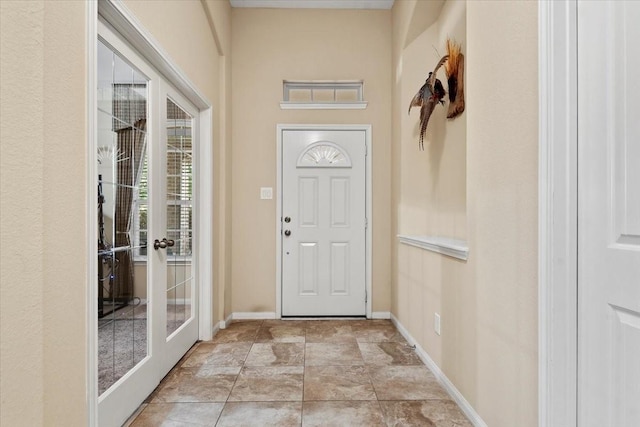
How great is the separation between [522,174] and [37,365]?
171cm

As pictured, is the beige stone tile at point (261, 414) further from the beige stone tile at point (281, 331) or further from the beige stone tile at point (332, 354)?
the beige stone tile at point (281, 331)

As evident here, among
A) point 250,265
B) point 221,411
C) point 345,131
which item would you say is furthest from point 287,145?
point 221,411

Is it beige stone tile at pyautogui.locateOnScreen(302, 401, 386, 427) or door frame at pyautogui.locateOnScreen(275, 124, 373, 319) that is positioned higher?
door frame at pyautogui.locateOnScreen(275, 124, 373, 319)

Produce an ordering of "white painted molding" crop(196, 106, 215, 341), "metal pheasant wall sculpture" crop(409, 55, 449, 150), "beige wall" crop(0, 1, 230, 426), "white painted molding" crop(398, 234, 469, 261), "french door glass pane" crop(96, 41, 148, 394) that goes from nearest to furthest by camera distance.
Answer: "beige wall" crop(0, 1, 230, 426)
"french door glass pane" crop(96, 41, 148, 394)
"white painted molding" crop(398, 234, 469, 261)
"metal pheasant wall sculpture" crop(409, 55, 449, 150)
"white painted molding" crop(196, 106, 215, 341)

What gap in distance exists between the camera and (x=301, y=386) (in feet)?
7.11

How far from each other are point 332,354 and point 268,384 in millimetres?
630

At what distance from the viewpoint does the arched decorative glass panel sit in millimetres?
3607

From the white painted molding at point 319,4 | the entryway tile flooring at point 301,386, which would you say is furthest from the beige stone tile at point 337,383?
the white painted molding at point 319,4

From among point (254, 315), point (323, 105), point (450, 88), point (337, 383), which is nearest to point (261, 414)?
point (337, 383)

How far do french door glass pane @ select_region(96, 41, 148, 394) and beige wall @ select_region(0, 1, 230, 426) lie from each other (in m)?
0.34

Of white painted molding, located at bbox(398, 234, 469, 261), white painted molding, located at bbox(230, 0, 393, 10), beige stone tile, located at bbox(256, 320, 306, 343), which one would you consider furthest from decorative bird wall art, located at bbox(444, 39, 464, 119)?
beige stone tile, located at bbox(256, 320, 306, 343)

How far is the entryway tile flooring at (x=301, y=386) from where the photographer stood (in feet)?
6.00

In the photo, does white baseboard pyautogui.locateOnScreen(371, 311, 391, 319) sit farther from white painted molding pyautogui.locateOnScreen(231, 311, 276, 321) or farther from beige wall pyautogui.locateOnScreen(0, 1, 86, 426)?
beige wall pyautogui.locateOnScreen(0, 1, 86, 426)

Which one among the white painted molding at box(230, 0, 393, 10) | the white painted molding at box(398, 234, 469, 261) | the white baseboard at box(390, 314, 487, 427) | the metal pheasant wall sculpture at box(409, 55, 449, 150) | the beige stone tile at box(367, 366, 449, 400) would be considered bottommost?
the beige stone tile at box(367, 366, 449, 400)
